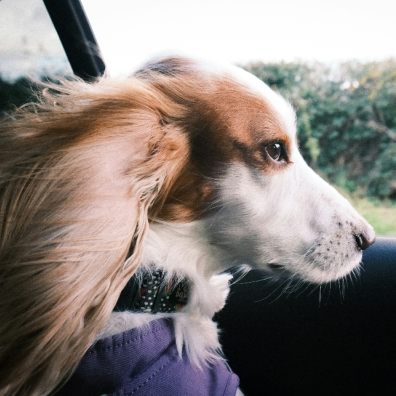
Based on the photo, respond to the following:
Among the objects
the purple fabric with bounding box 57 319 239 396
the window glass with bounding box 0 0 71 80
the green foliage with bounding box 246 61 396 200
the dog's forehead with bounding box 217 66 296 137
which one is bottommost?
the green foliage with bounding box 246 61 396 200

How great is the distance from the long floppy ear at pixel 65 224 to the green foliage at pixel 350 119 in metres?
1.21

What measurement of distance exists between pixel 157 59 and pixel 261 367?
83 cm

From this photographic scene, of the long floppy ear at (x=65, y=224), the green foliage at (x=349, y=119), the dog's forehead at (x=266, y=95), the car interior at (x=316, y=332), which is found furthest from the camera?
the green foliage at (x=349, y=119)

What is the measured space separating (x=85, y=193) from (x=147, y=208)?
142mm

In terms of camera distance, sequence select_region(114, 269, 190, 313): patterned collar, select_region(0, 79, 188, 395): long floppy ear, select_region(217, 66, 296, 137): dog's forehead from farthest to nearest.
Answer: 1. select_region(217, 66, 296, 137): dog's forehead
2. select_region(114, 269, 190, 313): patterned collar
3. select_region(0, 79, 188, 395): long floppy ear

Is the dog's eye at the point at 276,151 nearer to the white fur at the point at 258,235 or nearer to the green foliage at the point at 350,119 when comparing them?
the white fur at the point at 258,235

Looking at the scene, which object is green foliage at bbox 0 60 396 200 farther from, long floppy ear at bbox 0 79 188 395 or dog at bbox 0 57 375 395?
long floppy ear at bbox 0 79 188 395

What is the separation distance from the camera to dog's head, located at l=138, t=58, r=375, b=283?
1.02 m

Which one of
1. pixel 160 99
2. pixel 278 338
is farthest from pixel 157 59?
pixel 278 338

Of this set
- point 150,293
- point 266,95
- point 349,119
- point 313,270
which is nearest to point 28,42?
point 266,95

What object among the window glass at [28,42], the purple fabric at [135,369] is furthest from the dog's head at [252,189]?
the window glass at [28,42]

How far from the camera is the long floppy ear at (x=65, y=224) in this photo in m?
0.80

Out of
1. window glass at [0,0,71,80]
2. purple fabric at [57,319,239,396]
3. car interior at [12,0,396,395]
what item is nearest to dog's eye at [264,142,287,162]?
car interior at [12,0,396,395]

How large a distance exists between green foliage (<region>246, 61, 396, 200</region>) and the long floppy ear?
47.5 inches
